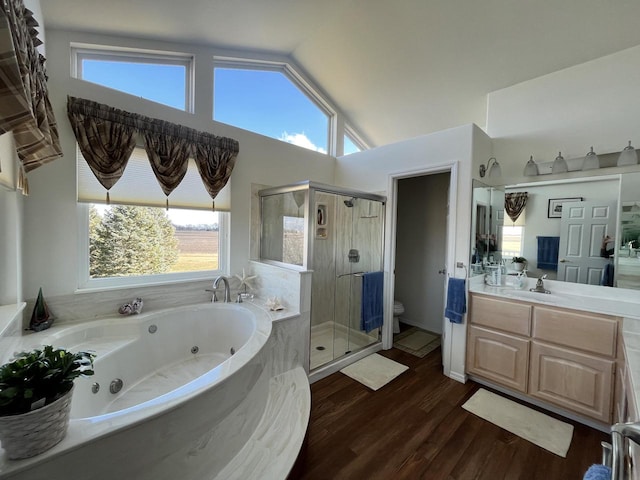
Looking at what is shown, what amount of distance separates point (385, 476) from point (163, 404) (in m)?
1.30

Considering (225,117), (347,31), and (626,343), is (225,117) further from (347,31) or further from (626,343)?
(626,343)

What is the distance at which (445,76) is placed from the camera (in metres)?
2.80

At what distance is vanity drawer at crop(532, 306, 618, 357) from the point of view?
1.79 metres

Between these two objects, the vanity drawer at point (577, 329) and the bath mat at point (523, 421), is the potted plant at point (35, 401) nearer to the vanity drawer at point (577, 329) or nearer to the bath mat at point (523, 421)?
the bath mat at point (523, 421)

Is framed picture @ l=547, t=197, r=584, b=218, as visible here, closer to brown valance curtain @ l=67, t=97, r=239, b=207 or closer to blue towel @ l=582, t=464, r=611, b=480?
blue towel @ l=582, t=464, r=611, b=480

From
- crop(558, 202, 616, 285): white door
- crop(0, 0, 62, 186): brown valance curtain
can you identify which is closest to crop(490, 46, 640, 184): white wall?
crop(558, 202, 616, 285): white door

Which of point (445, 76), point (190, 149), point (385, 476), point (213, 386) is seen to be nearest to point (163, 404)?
point (213, 386)

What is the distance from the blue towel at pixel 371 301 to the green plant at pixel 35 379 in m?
2.40

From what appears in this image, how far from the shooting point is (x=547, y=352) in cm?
203

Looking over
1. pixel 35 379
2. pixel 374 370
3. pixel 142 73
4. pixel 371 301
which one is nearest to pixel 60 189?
pixel 142 73

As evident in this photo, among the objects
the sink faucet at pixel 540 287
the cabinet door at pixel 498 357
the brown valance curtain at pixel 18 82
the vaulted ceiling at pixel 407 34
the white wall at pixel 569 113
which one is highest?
the vaulted ceiling at pixel 407 34

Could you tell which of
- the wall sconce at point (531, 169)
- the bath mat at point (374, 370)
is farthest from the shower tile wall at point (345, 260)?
the wall sconce at point (531, 169)

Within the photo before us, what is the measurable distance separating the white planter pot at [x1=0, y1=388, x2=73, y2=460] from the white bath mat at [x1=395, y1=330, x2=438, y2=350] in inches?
122

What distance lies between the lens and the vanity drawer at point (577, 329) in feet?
5.86
